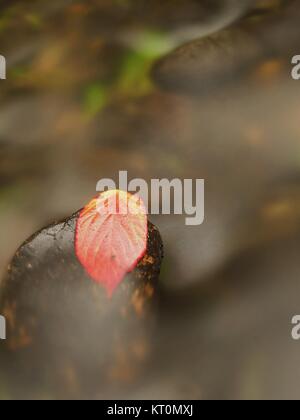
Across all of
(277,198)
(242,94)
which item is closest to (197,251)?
(277,198)

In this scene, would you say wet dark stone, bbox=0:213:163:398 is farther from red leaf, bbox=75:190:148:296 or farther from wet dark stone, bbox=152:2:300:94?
wet dark stone, bbox=152:2:300:94

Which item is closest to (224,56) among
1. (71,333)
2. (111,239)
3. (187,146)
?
(187,146)

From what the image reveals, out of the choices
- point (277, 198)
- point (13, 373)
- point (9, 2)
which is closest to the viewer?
point (13, 373)

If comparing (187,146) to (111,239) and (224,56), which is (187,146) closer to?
(224,56)

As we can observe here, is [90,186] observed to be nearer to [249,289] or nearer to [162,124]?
[162,124]

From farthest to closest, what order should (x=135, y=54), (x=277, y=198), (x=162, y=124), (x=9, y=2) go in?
(x=9, y=2) < (x=135, y=54) < (x=162, y=124) < (x=277, y=198)

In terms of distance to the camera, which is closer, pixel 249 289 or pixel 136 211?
pixel 249 289

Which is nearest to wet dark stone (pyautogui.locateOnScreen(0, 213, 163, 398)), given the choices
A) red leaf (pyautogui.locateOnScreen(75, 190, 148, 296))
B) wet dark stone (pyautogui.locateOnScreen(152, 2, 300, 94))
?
red leaf (pyautogui.locateOnScreen(75, 190, 148, 296))

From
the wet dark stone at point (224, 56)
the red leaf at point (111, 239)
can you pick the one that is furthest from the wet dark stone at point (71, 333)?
the wet dark stone at point (224, 56)
